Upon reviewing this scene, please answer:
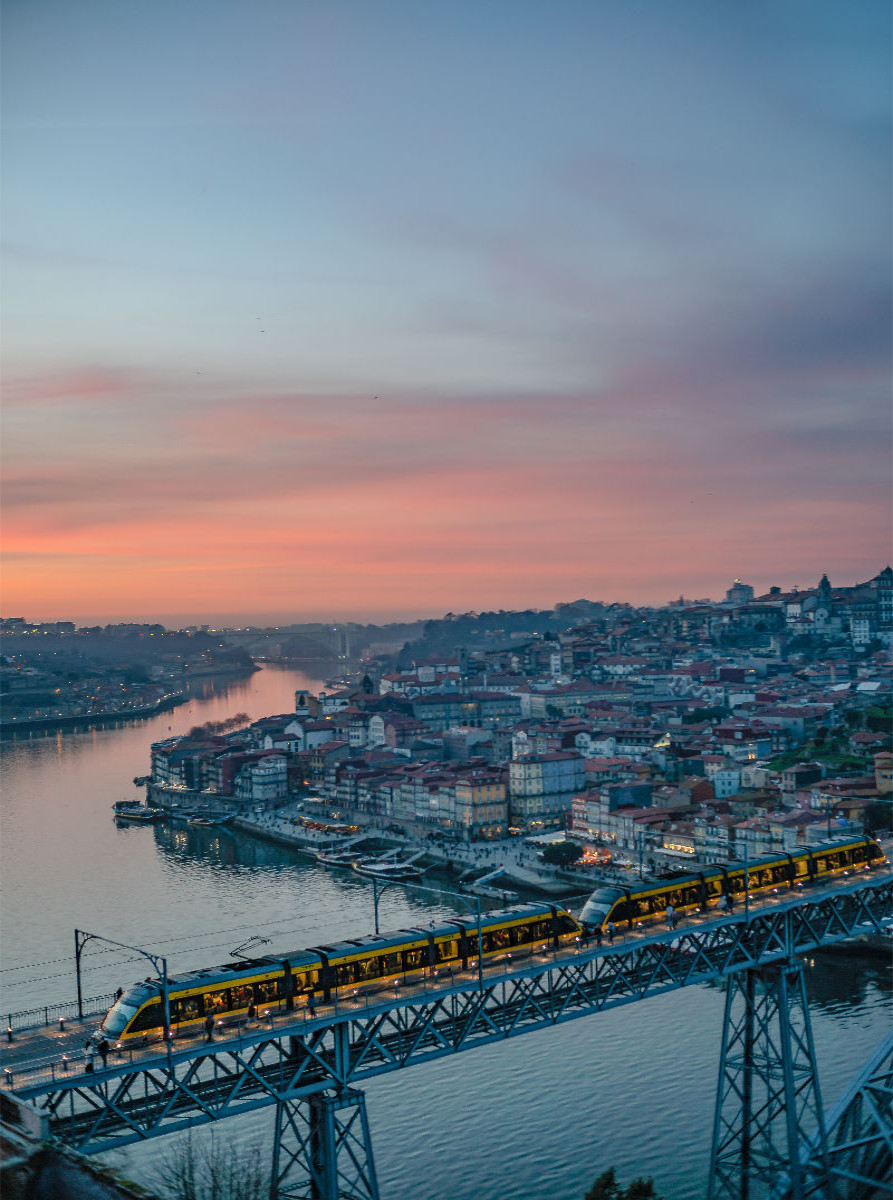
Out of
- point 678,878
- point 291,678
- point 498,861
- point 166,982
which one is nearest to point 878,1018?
point 678,878

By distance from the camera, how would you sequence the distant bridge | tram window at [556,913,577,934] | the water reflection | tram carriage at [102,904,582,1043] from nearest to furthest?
tram carriage at [102,904,582,1043] < tram window at [556,913,577,934] < the water reflection < the distant bridge

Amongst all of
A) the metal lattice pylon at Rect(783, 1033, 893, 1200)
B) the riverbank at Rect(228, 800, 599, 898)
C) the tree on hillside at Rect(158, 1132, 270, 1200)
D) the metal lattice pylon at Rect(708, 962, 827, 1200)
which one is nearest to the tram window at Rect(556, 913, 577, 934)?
the metal lattice pylon at Rect(708, 962, 827, 1200)

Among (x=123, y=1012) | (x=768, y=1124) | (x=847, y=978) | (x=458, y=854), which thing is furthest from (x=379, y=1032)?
(x=458, y=854)

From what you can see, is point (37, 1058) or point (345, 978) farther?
point (345, 978)

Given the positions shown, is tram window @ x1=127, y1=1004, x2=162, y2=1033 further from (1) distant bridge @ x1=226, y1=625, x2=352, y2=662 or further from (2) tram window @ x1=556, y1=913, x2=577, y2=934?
(1) distant bridge @ x1=226, y1=625, x2=352, y2=662

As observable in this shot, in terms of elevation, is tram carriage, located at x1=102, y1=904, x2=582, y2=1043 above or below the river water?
above

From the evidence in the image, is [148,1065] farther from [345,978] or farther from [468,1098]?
[468,1098]

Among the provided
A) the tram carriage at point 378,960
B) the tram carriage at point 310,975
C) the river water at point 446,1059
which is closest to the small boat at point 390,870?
the river water at point 446,1059
